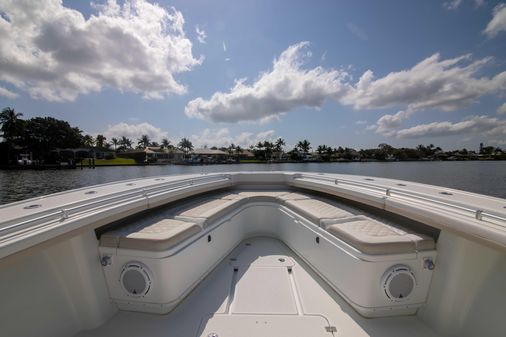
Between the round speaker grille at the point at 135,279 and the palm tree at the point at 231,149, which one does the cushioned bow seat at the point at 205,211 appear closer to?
the round speaker grille at the point at 135,279

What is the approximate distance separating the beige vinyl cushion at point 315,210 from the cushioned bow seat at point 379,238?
0.23 m

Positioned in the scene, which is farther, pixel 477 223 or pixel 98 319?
pixel 98 319

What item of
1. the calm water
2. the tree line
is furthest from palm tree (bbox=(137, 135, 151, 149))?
the calm water

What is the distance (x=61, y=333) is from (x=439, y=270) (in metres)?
2.47

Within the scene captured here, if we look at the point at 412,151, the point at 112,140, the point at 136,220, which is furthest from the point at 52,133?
the point at 412,151

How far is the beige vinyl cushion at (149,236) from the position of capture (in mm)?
1441

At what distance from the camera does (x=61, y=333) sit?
1354 millimetres

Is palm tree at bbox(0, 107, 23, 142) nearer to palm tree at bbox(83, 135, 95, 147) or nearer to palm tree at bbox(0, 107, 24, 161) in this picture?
palm tree at bbox(0, 107, 24, 161)

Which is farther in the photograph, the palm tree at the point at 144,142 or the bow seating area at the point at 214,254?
the palm tree at the point at 144,142

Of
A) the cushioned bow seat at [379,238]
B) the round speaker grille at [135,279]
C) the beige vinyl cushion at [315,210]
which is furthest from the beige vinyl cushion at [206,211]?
the cushioned bow seat at [379,238]

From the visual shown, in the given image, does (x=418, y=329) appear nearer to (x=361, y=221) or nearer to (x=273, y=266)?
(x=361, y=221)

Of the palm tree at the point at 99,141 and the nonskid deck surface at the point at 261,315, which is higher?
the palm tree at the point at 99,141

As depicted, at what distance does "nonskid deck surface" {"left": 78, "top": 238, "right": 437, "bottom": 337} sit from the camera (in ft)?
4.58

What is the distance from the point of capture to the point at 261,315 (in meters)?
1.55
